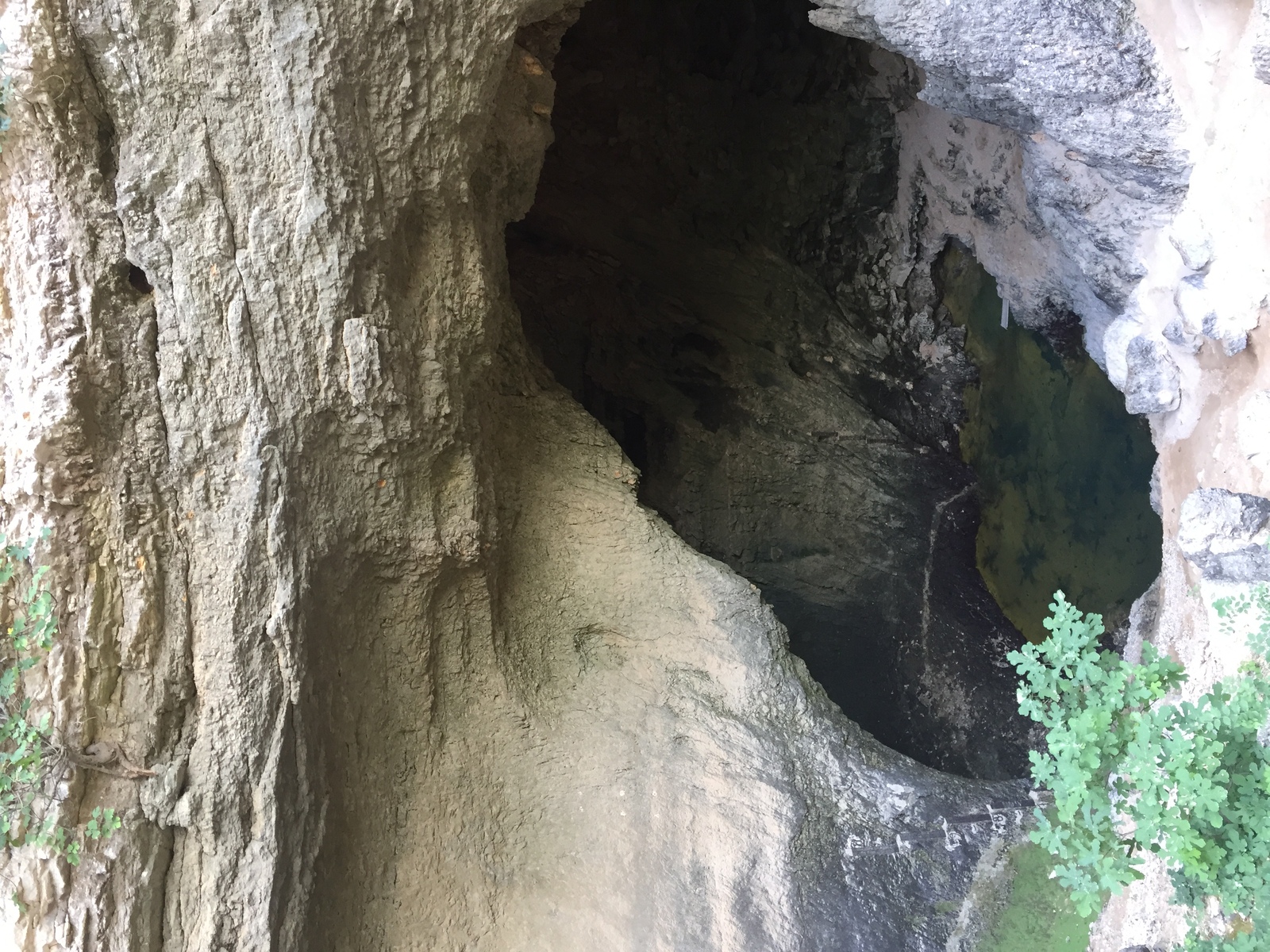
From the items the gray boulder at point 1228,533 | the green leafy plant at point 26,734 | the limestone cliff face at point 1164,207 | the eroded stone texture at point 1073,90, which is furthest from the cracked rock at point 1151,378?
the green leafy plant at point 26,734

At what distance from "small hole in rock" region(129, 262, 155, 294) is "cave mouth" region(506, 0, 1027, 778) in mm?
1839

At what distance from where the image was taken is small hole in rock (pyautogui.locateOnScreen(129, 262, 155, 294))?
5.41ft

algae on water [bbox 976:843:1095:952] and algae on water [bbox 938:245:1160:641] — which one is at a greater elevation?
algae on water [bbox 938:245:1160:641]

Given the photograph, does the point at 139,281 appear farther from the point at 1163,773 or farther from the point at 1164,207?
the point at 1164,207

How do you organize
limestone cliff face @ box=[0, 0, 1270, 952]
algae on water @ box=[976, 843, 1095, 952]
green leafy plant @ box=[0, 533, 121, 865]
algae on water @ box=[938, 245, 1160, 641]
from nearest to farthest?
green leafy plant @ box=[0, 533, 121, 865] → limestone cliff face @ box=[0, 0, 1270, 952] → algae on water @ box=[976, 843, 1095, 952] → algae on water @ box=[938, 245, 1160, 641]

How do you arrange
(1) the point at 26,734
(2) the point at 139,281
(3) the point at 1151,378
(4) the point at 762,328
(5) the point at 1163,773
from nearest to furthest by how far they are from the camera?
(5) the point at 1163,773, (1) the point at 26,734, (2) the point at 139,281, (3) the point at 1151,378, (4) the point at 762,328

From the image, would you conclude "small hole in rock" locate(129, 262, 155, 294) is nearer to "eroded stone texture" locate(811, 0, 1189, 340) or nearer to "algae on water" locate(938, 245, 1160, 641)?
"eroded stone texture" locate(811, 0, 1189, 340)

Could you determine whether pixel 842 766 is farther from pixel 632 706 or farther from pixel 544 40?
pixel 544 40

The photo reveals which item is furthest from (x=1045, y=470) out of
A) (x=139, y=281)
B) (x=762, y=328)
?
(x=139, y=281)

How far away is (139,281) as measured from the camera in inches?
65.6

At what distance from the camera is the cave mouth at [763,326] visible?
3479 mm

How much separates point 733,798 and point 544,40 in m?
1.90

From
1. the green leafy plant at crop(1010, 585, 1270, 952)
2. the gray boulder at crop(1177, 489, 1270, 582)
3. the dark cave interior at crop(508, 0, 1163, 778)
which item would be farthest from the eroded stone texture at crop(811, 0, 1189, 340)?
the dark cave interior at crop(508, 0, 1163, 778)

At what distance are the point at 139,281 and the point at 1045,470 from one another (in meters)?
3.01
